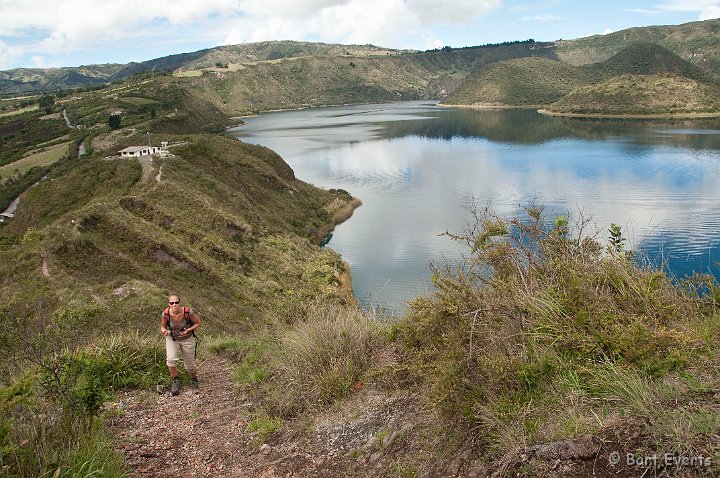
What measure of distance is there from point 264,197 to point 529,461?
4860 cm

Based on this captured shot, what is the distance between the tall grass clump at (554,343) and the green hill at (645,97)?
476 feet

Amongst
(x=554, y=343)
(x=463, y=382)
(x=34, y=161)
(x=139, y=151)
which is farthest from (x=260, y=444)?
(x=34, y=161)

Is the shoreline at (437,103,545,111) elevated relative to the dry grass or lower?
elevated

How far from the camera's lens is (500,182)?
60562 millimetres

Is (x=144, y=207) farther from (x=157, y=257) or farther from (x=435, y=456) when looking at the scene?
(x=435, y=456)

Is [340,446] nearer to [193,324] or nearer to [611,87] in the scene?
[193,324]

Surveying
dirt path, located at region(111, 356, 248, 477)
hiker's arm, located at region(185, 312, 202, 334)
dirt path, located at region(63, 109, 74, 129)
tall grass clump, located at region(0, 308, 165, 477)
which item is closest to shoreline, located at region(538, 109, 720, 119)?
dirt path, located at region(63, 109, 74, 129)

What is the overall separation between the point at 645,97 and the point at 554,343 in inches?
5995

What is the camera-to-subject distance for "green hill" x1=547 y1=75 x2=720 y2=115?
12450cm

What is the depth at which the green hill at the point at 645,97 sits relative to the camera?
124500 mm

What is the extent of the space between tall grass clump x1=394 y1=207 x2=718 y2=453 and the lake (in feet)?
4.76

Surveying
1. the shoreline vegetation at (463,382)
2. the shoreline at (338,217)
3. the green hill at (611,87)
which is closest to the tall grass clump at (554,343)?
the shoreline vegetation at (463,382)

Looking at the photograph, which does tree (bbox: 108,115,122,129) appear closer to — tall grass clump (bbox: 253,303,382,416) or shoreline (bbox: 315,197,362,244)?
shoreline (bbox: 315,197,362,244)

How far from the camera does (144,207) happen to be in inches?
1384
